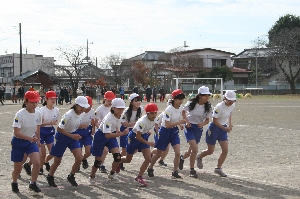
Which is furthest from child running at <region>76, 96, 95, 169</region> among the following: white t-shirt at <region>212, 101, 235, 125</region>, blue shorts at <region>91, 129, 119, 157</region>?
white t-shirt at <region>212, 101, 235, 125</region>

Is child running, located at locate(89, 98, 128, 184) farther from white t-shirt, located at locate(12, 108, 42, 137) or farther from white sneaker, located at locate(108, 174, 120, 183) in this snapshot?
white t-shirt, located at locate(12, 108, 42, 137)

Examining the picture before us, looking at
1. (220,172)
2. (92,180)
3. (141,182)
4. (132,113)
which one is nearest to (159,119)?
(132,113)

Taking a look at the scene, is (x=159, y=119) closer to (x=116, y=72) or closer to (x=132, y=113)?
(x=132, y=113)

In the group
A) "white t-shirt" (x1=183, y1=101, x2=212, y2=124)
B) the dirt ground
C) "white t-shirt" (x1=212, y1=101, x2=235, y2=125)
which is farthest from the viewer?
"white t-shirt" (x1=183, y1=101, x2=212, y2=124)

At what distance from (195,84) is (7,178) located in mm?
48150

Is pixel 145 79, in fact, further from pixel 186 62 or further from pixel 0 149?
pixel 0 149

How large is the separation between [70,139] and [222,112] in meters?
3.19

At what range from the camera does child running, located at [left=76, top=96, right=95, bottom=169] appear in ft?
35.5

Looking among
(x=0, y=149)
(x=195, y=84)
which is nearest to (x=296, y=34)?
(x=195, y=84)

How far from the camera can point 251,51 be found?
81312mm

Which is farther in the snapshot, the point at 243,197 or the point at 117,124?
the point at 117,124

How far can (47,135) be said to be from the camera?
1073 cm

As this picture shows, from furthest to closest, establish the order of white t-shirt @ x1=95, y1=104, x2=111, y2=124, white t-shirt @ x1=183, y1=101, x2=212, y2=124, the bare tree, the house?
1. the house
2. the bare tree
3. white t-shirt @ x1=95, y1=104, x2=111, y2=124
4. white t-shirt @ x1=183, y1=101, x2=212, y2=124

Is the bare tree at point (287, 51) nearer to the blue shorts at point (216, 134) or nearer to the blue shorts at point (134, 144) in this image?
the blue shorts at point (216, 134)
